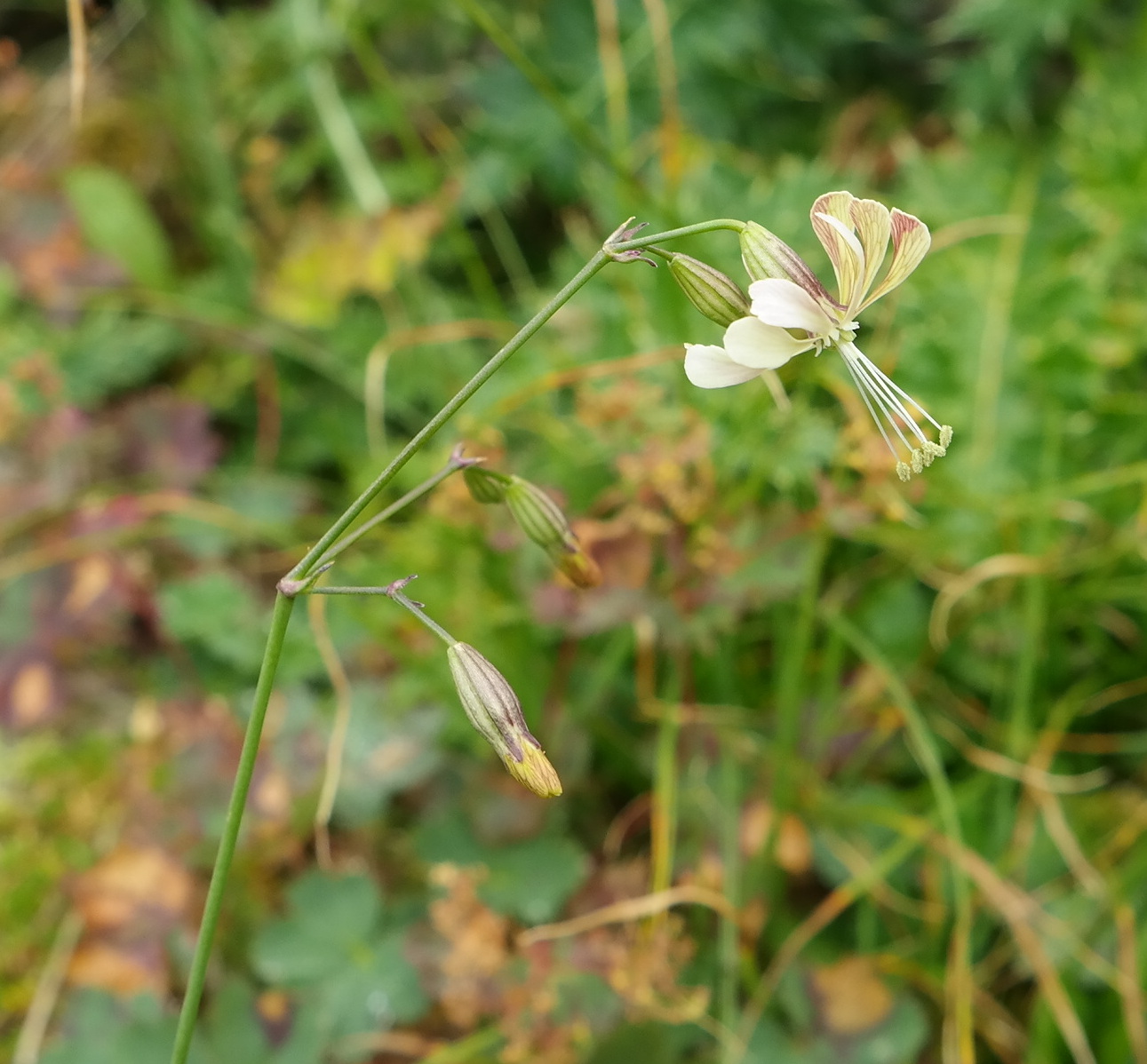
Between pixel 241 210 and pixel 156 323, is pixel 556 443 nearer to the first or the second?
pixel 156 323

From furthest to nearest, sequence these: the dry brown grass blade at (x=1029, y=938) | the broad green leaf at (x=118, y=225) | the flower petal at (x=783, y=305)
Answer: the broad green leaf at (x=118, y=225) → the dry brown grass blade at (x=1029, y=938) → the flower petal at (x=783, y=305)

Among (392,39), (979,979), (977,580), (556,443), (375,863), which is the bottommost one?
(979,979)

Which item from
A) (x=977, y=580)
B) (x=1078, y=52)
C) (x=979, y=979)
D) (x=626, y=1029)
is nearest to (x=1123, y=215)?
(x=1078, y=52)

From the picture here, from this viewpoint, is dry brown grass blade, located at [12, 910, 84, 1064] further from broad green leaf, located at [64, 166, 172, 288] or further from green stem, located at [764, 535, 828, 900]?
broad green leaf, located at [64, 166, 172, 288]

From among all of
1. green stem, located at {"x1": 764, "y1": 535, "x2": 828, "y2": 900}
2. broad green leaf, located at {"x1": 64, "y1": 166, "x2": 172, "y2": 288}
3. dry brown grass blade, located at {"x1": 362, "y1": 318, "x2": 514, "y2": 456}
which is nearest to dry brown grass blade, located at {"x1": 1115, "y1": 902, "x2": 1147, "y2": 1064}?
green stem, located at {"x1": 764, "y1": 535, "x2": 828, "y2": 900}

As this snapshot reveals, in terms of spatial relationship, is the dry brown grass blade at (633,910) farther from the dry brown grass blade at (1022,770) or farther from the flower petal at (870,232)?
the flower petal at (870,232)

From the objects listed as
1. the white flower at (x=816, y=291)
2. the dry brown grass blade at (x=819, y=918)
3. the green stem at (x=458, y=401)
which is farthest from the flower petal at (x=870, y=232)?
the dry brown grass blade at (x=819, y=918)
